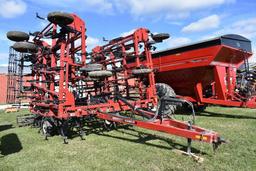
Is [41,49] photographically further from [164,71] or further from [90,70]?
[164,71]

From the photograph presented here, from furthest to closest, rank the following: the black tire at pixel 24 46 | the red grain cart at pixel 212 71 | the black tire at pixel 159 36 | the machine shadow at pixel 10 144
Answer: the red grain cart at pixel 212 71
the black tire at pixel 159 36
the black tire at pixel 24 46
the machine shadow at pixel 10 144

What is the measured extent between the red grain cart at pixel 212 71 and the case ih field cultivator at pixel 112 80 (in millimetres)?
30

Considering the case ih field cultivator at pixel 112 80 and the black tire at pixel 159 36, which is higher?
the black tire at pixel 159 36

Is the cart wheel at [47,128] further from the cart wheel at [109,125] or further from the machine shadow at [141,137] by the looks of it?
the cart wheel at [109,125]

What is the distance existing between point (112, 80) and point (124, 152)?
12.4ft

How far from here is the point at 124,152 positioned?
443cm

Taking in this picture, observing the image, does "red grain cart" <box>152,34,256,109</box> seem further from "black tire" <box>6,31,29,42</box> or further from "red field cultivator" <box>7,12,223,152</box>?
"black tire" <box>6,31,29,42</box>

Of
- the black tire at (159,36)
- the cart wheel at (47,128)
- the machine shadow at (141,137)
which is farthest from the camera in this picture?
the black tire at (159,36)

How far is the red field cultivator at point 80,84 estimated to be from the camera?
17.4 feet

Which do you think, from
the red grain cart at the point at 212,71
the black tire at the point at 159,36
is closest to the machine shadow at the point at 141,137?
the black tire at the point at 159,36

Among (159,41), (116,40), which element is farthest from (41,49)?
(159,41)

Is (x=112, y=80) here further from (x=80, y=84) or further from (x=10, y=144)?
(x=10, y=144)

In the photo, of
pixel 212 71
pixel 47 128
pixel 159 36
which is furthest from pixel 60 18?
pixel 212 71

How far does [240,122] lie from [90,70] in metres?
4.44
